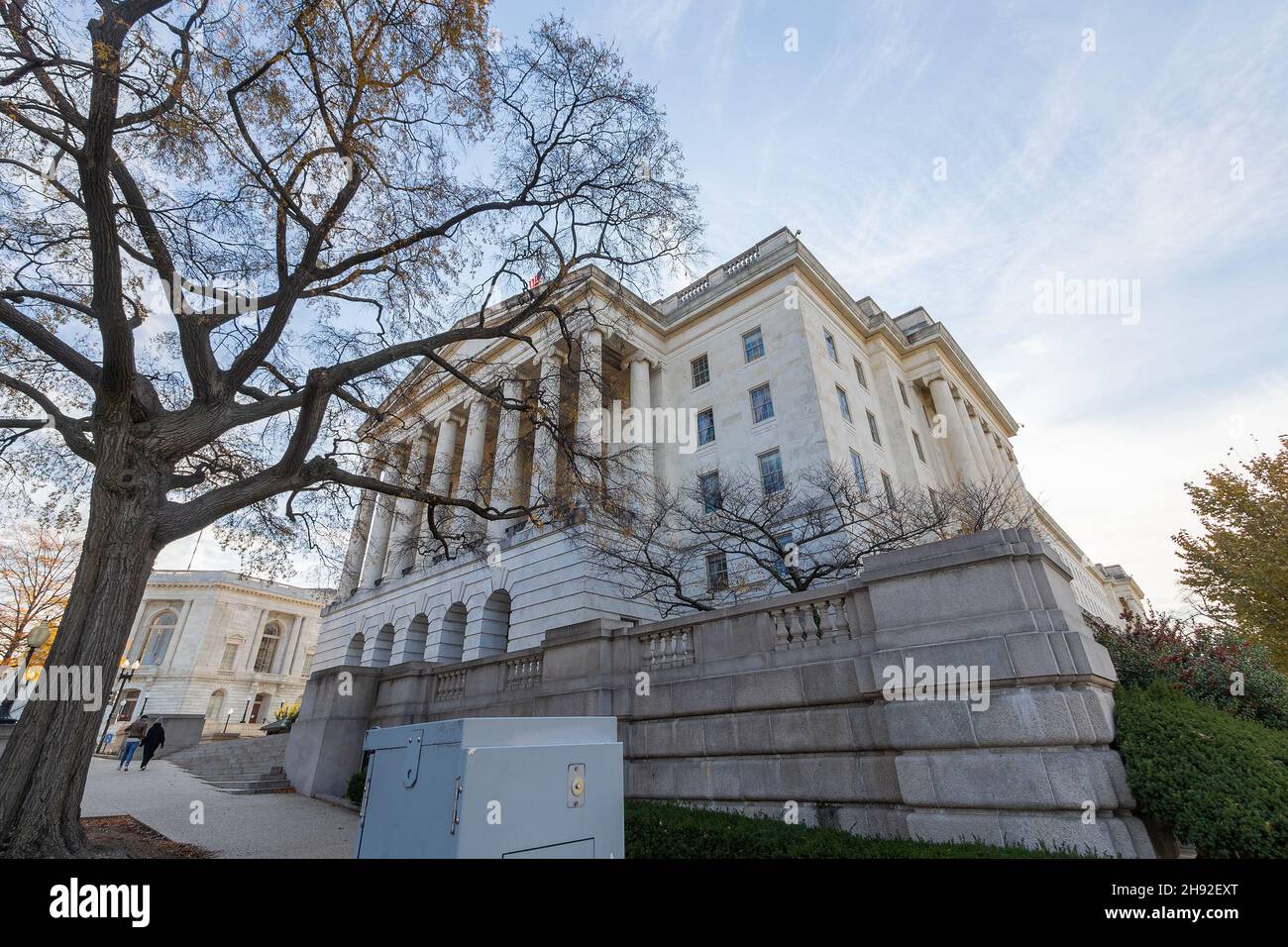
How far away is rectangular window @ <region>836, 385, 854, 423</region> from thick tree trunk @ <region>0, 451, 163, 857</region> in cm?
2606

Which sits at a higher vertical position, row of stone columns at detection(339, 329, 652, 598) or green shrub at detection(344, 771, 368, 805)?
row of stone columns at detection(339, 329, 652, 598)

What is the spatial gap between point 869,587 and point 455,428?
32.7 meters

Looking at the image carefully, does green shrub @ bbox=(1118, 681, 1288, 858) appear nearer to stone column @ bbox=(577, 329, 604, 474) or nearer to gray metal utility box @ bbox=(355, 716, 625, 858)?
gray metal utility box @ bbox=(355, 716, 625, 858)

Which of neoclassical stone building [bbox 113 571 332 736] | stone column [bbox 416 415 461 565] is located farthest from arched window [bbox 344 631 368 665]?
neoclassical stone building [bbox 113 571 332 736]

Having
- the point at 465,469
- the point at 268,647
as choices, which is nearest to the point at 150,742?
the point at 465,469

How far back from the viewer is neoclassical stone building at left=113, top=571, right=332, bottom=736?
58.8 m

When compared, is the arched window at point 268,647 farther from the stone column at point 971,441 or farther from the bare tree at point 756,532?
the stone column at point 971,441

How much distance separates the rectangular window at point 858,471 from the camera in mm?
25091

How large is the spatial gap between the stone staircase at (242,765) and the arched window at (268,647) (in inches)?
1852

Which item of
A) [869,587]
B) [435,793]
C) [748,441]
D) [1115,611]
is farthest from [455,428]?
[1115,611]

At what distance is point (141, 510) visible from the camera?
9.19 meters

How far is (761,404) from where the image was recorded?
92.3ft
